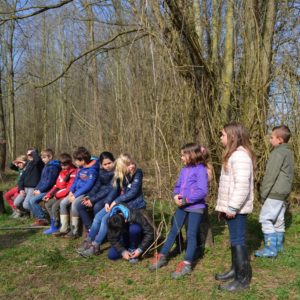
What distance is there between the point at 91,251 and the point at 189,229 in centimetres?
139

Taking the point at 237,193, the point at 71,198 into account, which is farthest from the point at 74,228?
the point at 237,193

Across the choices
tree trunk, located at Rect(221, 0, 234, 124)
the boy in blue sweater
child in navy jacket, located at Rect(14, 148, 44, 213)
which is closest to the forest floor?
the boy in blue sweater

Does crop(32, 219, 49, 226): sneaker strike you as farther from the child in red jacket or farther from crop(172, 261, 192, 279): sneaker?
crop(172, 261, 192, 279): sneaker

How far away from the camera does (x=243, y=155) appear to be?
3.73 meters

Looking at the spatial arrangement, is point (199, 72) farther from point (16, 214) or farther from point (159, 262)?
point (16, 214)

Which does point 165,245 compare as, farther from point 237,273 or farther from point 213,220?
point 213,220

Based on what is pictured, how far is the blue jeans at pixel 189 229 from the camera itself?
4.18 meters

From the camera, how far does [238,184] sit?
3.68 meters

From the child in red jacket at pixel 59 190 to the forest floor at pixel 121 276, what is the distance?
2.22ft

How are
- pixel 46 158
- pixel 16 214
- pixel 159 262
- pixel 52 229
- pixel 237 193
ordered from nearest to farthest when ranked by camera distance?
pixel 237 193 < pixel 159 262 < pixel 52 229 < pixel 46 158 < pixel 16 214

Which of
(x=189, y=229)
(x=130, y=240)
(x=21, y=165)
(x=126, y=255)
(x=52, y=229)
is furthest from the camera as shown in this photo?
(x=21, y=165)

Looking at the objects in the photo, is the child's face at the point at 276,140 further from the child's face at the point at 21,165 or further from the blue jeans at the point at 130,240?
the child's face at the point at 21,165

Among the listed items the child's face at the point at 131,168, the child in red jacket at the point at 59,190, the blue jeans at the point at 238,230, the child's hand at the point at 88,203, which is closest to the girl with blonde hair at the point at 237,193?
the blue jeans at the point at 238,230

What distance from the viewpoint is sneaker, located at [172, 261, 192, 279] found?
4052mm
